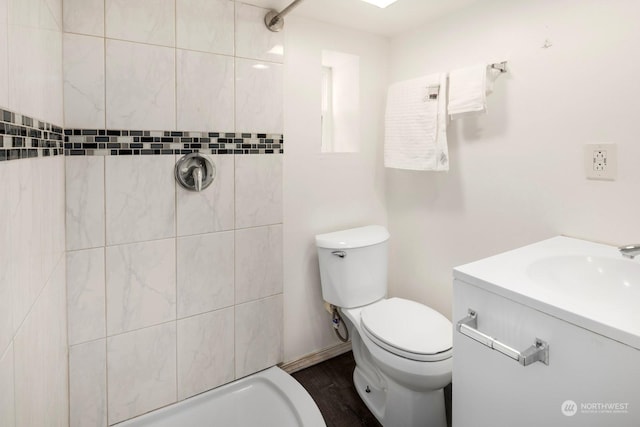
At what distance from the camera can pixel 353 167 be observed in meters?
2.05

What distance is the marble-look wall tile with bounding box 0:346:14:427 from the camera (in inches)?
21.1

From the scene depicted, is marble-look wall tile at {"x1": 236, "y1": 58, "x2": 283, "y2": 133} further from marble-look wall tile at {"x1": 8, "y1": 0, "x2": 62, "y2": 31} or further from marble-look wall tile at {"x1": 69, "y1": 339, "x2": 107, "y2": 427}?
marble-look wall tile at {"x1": 69, "y1": 339, "x2": 107, "y2": 427}

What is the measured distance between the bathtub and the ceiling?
186cm

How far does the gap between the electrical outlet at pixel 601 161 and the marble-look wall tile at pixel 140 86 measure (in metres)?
1.69

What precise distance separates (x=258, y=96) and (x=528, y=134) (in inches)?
49.3

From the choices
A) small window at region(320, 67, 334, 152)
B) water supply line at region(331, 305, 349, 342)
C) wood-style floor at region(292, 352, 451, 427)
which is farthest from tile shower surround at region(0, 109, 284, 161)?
wood-style floor at region(292, 352, 451, 427)

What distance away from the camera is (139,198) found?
1.43 m

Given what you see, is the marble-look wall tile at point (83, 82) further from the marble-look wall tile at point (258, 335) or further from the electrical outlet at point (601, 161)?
the electrical outlet at point (601, 161)

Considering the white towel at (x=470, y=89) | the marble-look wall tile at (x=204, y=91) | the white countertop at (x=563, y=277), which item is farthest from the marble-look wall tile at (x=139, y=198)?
the white towel at (x=470, y=89)

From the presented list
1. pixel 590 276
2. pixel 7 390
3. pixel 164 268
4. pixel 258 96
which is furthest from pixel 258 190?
pixel 590 276

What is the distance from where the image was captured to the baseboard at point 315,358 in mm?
1914

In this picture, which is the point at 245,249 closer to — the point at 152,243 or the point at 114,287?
the point at 152,243

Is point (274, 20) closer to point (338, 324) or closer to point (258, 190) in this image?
point (258, 190)

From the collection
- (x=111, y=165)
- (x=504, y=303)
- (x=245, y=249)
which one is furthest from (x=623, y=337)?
(x=111, y=165)
